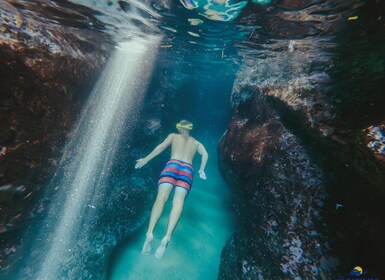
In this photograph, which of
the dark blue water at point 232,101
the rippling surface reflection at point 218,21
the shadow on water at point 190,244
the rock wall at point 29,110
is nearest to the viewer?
the dark blue water at point 232,101

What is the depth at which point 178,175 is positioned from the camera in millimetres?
6383

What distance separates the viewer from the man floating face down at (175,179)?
17.7 feet

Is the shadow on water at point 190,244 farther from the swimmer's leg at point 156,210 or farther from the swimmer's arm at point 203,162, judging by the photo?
the swimmer's arm at point 203,162

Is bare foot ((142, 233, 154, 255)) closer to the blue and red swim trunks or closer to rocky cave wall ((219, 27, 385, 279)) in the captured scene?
the blue and red swim trunks

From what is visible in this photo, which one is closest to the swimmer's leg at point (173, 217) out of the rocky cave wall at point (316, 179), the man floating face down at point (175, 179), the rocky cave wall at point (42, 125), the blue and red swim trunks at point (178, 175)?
the man floating face down at point (175, 179)

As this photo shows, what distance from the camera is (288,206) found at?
4.77 metres

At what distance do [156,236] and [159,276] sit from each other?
1450 millimetres

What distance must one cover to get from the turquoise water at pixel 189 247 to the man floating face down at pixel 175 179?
1.66m

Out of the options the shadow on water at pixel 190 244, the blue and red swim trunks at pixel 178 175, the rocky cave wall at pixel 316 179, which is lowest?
the shadow on water at pixel 190 244

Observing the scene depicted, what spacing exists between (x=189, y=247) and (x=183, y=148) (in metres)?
3.76

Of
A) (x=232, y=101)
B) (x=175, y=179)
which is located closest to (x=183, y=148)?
(x=175, y=179)

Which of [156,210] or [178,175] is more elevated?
[178,175]

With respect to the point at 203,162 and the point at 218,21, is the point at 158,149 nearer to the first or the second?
the point at 203,162

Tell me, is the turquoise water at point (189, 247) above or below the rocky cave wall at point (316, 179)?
below
